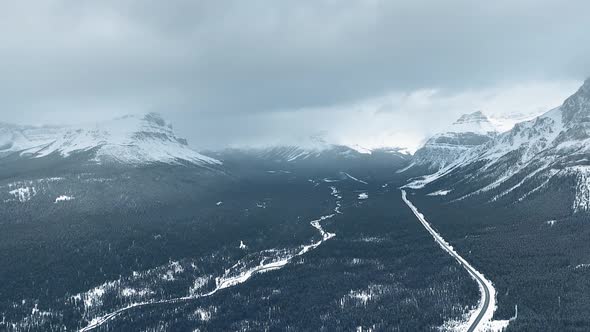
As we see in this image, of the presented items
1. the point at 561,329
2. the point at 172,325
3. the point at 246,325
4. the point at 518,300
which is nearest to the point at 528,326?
the point at 561,329

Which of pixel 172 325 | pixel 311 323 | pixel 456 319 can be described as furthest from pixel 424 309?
pixel 172 325

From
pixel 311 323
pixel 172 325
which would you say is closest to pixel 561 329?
pixel 311 323

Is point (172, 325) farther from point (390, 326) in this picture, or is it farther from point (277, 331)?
point (390, 326)

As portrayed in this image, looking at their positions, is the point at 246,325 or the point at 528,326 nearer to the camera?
the point at 528,326

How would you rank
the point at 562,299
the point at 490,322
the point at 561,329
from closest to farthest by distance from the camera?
the point at 561,329
the point at 490,322
the point at 562,299

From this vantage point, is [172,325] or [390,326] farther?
[172,325]

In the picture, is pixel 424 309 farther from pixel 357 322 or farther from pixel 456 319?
pixel 357 322

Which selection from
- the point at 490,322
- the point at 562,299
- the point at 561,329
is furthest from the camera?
the point at 562,299

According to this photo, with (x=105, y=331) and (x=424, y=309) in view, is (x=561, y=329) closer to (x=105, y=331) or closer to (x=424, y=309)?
(x=424, y=309)
